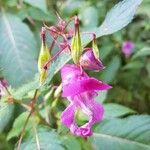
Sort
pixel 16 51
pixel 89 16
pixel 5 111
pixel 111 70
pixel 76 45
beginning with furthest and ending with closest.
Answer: pixel 111 70 < pixel 89 16 < pixel 16 51 < pixel 5 111 < pixel 76 45

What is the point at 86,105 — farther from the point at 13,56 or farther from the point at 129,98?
the point at 129,98

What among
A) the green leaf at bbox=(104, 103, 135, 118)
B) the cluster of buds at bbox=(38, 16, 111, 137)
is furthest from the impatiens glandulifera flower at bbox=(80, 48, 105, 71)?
the green leaf at bbox=(104, 103, 135, 118)

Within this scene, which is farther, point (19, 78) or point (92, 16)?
point (92, 16)

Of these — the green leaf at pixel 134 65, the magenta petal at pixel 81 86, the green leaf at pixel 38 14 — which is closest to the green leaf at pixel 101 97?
the green leaf at pixel 38 14

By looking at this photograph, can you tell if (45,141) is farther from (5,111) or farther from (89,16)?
(89,16)

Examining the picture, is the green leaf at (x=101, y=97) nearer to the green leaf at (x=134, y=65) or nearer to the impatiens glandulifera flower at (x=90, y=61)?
the impatiens glandulifera flower at (x=90, y=61)

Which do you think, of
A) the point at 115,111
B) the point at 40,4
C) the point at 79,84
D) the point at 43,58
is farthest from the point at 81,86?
the point at 40,4

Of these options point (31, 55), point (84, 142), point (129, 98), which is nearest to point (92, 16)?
point (129, 98)
